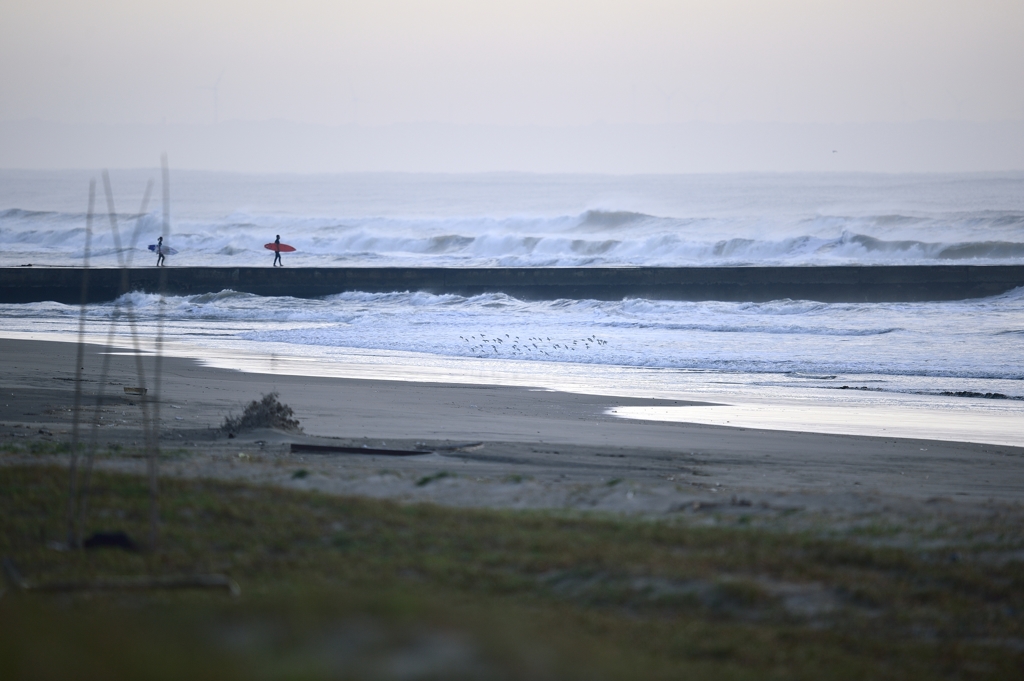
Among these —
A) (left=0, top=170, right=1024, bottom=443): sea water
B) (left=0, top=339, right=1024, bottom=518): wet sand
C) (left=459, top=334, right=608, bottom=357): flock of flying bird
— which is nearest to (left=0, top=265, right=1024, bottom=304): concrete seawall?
(left=0, top=170, right=1024, bottom=443): sea water

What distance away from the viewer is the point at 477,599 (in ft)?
13.8

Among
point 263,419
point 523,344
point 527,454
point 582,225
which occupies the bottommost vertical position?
point 527,454

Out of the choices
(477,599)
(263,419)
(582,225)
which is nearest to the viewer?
(477,599)

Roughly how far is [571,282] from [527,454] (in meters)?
26.9

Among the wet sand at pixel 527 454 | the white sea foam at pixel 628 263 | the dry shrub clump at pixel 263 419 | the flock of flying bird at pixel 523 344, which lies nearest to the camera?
the wet sand at pixel 527 454

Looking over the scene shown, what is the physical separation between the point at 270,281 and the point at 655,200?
81762mm

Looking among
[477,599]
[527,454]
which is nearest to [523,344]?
[527,454]

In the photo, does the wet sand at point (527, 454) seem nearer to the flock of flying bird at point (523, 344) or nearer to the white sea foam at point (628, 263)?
the white sea foam at point (628, 263)

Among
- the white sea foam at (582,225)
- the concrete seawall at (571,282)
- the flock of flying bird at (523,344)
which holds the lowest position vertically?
the flock of flying bird at (523,344)

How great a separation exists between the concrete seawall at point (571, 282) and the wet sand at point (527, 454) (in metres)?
20.6

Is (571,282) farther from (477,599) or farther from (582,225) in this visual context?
(582,225)

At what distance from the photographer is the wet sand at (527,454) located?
6.52 meters

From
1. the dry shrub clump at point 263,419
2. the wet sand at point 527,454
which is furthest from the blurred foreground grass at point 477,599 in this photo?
the dry shrub clump at point 263,419

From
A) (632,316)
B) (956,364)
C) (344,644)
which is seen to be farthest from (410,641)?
(632,316)
